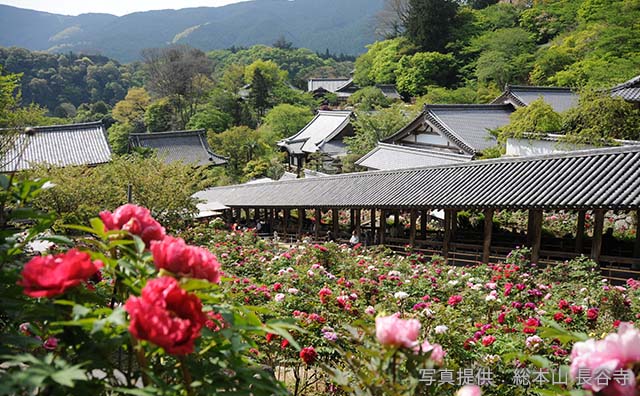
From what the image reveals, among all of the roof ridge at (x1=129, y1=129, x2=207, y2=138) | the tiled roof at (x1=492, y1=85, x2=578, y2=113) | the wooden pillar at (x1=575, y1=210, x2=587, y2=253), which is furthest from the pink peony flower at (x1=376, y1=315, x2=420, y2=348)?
the roof ridge at (x1=129, y1=129, x2=207, y2=138)

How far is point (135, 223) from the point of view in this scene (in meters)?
1.51

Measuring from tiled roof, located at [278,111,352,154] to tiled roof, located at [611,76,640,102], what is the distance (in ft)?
57.0

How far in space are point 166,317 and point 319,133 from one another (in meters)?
32.9

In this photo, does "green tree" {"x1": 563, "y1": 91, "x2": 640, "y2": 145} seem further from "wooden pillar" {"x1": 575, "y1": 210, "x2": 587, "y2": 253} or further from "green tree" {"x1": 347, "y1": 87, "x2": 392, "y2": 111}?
"green tree" {"x1": 347, "y1": 87, "x2": 392, "y2": 111}

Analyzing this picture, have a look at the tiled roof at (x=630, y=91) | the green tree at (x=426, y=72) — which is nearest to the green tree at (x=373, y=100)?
the green tree at (x=426, y=72)

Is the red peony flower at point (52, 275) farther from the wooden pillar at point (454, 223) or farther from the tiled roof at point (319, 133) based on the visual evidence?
the tiled roof at point (319, 133)

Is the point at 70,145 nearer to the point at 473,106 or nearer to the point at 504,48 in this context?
the point at 473,106

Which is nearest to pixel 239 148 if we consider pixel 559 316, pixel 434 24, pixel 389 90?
pixel 389 90

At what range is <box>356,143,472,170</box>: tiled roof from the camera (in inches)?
752

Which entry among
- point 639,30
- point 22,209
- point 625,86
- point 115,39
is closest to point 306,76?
point 639,30

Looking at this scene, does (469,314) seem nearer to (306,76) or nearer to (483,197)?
(483,197)

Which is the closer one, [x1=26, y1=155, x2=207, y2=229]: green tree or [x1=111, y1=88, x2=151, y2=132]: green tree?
[x1=26, y1=155, x2=207, y2=229]: green tree

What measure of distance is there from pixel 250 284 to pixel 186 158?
2766 centimetres

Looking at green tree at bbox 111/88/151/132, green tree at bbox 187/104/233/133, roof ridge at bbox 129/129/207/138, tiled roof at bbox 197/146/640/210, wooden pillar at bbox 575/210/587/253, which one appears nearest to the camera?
tiled roof at bbox 197/146/640/210
